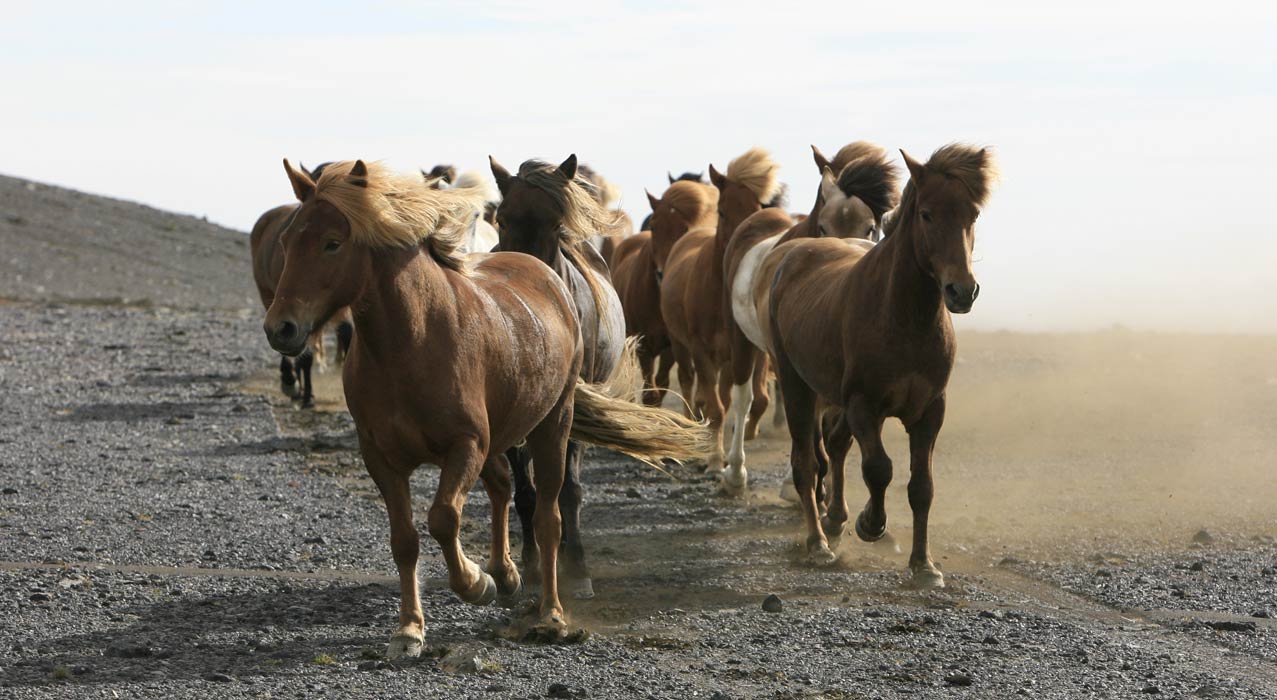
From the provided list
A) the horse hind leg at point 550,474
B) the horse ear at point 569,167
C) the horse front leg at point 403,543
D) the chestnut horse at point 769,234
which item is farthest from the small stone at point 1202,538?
the horse front leg at point 403,543

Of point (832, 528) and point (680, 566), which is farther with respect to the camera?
point (832, 528)

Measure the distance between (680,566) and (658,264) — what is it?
5696mm

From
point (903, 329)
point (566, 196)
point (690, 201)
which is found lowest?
point (903, 329)

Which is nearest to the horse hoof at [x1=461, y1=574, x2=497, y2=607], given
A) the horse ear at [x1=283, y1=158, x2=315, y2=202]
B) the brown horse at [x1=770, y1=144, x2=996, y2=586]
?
the horse ear at [x1=283, y1=158, x2=315, y2=202]

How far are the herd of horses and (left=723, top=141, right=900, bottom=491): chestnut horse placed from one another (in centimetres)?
2

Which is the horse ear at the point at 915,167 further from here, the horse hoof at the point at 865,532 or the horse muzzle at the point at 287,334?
the horse muzzle at the point at 287,334

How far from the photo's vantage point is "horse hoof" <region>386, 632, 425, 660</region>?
18.5 ft

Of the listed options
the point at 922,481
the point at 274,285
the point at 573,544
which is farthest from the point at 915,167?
the point at 274,285

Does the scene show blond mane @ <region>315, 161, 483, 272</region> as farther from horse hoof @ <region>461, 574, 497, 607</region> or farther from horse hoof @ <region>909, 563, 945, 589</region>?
horse hoof @ <region>909, 563, 945, 589</region>

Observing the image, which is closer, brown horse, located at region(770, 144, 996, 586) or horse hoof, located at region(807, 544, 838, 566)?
brown horse, located at region(770, 144, 996, 586)

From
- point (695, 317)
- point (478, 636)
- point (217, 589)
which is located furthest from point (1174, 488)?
point (217, 589)

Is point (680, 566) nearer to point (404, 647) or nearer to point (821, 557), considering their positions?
point (821, 557)

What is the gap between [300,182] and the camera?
537cm

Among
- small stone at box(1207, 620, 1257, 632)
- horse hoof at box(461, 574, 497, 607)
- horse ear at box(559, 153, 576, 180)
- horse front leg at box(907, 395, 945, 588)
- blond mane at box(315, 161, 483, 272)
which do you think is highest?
horse ear at box(559, 153, 576, 180)
